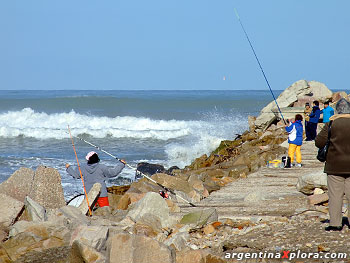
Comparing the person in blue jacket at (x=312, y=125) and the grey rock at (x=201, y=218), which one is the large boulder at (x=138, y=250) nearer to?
the grey rock at (x=201, y=218)

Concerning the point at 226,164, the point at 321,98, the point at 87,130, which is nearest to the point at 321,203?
the point at 226,164

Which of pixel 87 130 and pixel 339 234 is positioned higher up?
pixel 339 234

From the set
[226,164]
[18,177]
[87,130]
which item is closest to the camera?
[18,177]

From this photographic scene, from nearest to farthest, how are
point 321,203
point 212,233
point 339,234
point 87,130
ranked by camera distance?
point 339,234, point 212,233, point 321,203, point 87,130

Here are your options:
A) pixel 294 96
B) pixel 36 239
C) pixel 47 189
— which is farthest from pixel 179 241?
pixel 294 96

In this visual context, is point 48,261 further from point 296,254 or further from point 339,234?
point 339,234

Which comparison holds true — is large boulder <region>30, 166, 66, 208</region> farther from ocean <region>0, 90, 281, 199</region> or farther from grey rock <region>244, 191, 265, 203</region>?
ocean <region>0, 90, 281, 199</region>

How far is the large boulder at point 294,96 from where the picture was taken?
914 inches

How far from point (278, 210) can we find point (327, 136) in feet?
Answer: 7.04

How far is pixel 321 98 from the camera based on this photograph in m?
24.0

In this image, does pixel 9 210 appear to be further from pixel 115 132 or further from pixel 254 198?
pixel 115 132

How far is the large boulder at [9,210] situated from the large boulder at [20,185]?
2.09 ft

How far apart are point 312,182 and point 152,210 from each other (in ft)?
8.21

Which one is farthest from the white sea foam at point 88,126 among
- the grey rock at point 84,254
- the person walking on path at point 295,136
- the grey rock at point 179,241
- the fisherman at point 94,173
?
the grey rock at point 84,254
